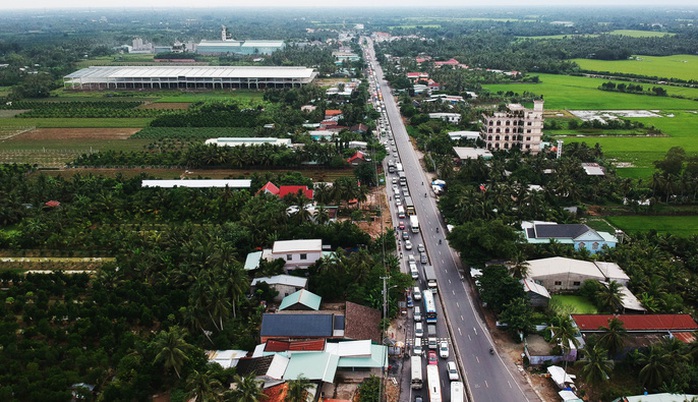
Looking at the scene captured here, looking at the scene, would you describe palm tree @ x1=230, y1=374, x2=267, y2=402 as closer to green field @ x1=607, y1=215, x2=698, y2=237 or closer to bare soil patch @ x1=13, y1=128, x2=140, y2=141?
green field @ x1=607, y1=215, x2=698, y2=237

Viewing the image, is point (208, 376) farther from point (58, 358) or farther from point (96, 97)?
point (96, 97)

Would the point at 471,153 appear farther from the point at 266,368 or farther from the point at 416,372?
the point at 266,368

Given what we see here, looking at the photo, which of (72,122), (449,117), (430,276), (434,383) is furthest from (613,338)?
(72,122)

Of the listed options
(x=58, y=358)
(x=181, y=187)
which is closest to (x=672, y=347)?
(x=58, y=358)

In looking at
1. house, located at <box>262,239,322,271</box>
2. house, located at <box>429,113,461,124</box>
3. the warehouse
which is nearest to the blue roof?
house, located at <box>262,239,322,271</box>

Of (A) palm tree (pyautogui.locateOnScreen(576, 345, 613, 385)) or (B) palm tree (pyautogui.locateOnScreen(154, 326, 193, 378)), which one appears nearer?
(A) palm tree (pyautogui.locateOnScreen(576, 345, 613, 385))

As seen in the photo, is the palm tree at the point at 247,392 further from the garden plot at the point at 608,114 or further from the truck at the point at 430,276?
the garden plot at the point at 608,114

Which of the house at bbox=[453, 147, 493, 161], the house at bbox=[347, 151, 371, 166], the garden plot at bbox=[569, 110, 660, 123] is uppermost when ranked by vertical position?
the garden plot at bbox=[569, 110, 660, 123]

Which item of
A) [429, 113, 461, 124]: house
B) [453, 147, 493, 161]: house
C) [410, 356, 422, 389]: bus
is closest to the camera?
[410, 356, 422, 389]: bus
